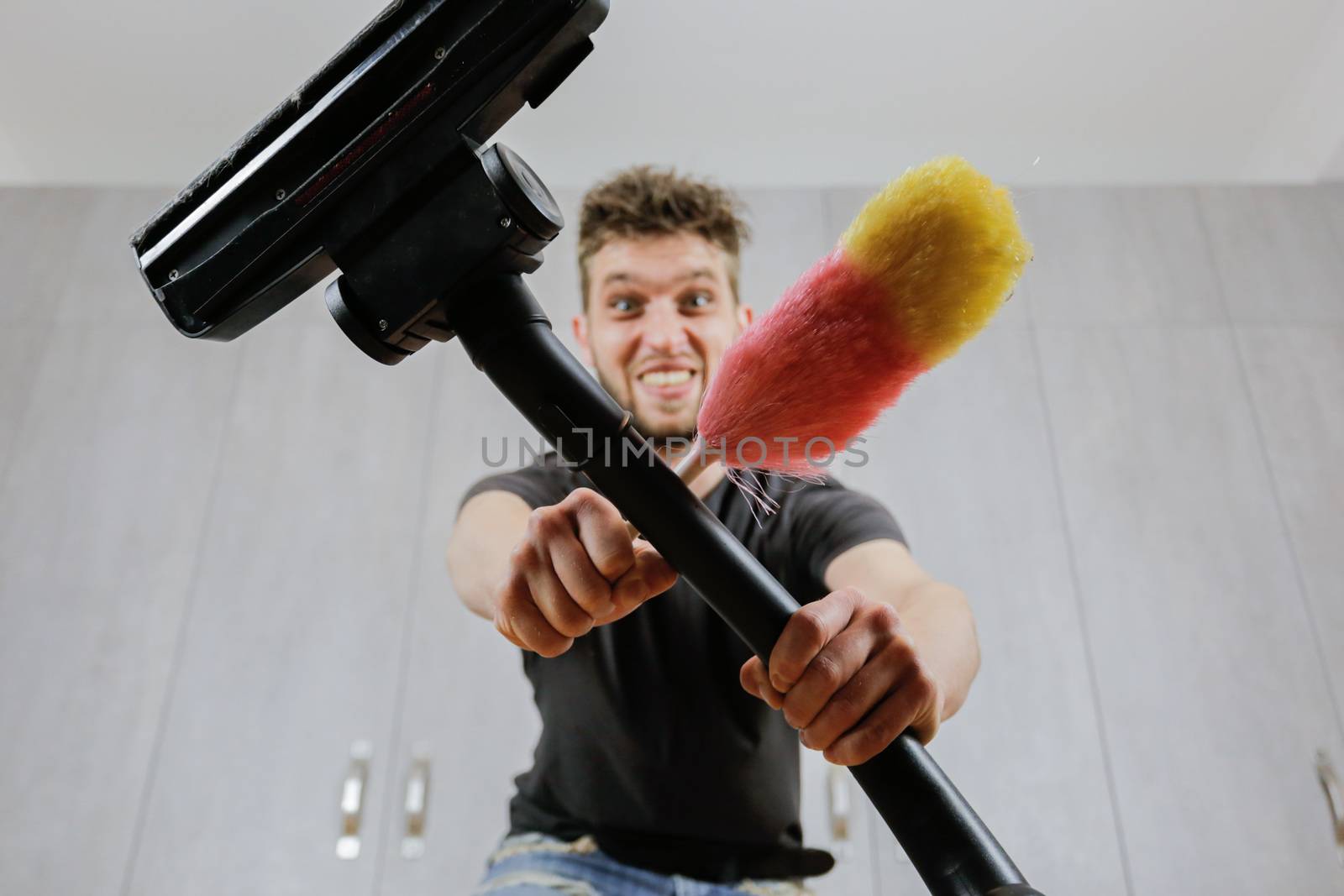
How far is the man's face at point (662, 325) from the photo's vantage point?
0.95m

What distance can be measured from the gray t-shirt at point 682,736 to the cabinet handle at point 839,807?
0.74 metres

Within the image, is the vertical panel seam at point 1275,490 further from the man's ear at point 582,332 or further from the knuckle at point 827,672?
the knuckle at point 827,672

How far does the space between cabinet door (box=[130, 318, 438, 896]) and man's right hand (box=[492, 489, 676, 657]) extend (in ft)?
4.33

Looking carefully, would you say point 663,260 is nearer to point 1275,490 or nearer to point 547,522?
point 547,522

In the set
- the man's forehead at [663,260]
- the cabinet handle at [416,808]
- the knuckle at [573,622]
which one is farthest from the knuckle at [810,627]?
the cabinet handle at [416,808]

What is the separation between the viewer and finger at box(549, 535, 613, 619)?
0.43 meters

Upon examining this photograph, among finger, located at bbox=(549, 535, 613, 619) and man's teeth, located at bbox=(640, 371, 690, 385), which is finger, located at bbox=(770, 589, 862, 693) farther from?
man's teeth, located at bbox=(640, 371, 690, 385)

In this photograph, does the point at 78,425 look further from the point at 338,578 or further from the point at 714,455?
the point at 714,455

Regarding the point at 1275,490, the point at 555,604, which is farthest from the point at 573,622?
the point at 1275,490

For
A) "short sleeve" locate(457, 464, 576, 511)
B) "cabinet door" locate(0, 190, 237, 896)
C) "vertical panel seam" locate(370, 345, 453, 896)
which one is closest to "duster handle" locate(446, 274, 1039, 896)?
"short sleeve" locate(457, 464, 576, 511)

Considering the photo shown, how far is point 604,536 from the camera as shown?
0.42 meters

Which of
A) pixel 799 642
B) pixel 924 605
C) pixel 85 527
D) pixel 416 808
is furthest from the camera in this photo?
pixel 85 527

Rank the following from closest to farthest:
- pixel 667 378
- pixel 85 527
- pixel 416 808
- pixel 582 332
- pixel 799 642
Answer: pixel 799 642
pixel 667 378
pixel 582 332
pixel 416 808
pixel 85 527

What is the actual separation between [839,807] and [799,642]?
1.31 meters
